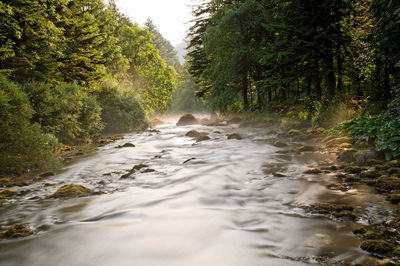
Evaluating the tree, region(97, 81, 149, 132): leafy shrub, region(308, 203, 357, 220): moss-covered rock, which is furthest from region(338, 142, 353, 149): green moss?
the tree

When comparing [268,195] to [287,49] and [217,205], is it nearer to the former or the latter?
[217,205]

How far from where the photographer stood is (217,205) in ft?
16.8

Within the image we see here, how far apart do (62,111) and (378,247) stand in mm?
12903

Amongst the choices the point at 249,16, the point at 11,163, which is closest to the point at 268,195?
the point at 11,163

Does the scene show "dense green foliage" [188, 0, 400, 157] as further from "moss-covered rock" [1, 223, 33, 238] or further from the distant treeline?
"moss-covered rock" [1, 223, 33, 238]

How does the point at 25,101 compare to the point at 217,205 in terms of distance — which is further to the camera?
the point at 25,101

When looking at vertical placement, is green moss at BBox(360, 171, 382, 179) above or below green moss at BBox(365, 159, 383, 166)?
below

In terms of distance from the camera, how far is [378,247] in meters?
3.00

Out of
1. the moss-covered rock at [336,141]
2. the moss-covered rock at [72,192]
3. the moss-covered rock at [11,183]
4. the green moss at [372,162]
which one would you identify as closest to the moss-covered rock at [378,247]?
the green moss at [372,162]

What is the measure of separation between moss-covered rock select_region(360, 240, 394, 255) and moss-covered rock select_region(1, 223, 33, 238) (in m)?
4.67

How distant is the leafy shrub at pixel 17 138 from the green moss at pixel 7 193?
1.74 metres

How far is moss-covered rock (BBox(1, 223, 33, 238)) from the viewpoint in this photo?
4.06 meters

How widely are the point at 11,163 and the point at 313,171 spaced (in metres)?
8.47

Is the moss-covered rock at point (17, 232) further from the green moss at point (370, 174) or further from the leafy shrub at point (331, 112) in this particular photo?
the leafy shrub at point (331, 112)
